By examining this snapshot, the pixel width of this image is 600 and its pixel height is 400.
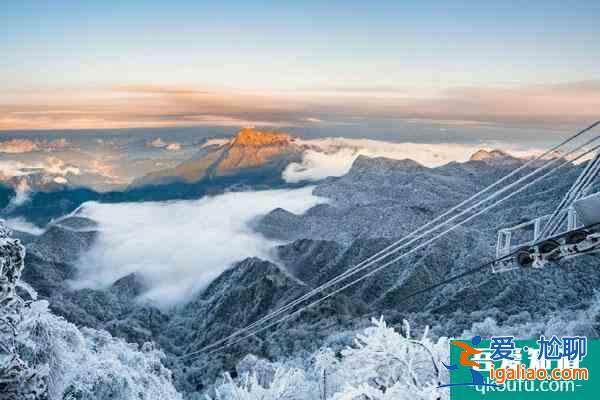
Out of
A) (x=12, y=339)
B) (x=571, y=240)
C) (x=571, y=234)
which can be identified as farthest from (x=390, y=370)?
(x=12, y=339)

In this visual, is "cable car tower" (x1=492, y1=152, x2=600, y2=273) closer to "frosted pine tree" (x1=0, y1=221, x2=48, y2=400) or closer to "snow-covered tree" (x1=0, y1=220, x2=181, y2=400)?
"snow-covered tree" (x1=0, y1=220, x2=181, y2=400)

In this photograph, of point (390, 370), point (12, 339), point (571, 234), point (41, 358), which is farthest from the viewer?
point (390, 370)

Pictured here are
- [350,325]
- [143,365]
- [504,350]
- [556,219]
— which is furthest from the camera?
[350,325]

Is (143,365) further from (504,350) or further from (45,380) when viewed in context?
(504,350)

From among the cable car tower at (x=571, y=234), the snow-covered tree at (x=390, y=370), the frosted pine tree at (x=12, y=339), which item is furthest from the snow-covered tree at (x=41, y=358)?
the cable car tower at (x=571, y=234)

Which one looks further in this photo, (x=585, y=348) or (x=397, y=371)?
(x=397, y=371)

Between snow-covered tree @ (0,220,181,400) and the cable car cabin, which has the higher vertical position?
the cable car cabin

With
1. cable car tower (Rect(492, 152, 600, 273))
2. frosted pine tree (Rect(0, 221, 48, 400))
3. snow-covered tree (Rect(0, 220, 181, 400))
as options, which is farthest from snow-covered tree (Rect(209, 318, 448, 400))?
frosted pine tree (Rect(0, 221, 48, 400))

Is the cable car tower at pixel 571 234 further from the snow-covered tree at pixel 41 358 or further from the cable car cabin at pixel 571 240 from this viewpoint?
the snow-covered tree at pixel 41 358

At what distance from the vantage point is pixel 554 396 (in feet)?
49.9

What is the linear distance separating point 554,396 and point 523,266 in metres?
3.62

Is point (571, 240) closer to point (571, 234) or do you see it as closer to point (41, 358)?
point (571, 234)

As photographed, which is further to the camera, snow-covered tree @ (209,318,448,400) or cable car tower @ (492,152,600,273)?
snow-covered tree @ (209,318,448,400)

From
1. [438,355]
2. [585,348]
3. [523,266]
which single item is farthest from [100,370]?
[585,348]
